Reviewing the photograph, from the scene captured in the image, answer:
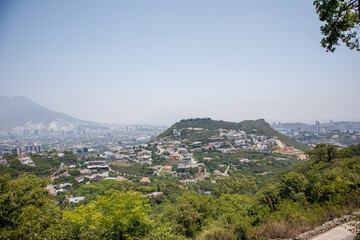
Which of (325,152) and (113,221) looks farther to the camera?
(325,152)

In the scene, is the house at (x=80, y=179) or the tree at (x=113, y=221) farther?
the house at (x=80, y=179)

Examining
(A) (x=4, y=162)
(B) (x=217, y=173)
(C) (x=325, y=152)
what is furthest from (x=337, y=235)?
(A) (x=4, y=162)

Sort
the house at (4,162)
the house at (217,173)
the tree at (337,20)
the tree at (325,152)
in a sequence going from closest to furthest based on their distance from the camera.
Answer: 1. the tree at (337,20)
2. the tree at (325,152)
3. the house at (4,162)
4. the house at (217,173)

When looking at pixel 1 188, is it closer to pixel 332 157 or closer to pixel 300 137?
pixel 332 157

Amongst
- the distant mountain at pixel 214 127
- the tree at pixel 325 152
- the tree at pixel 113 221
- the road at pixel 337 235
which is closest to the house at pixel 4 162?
the tree at pixel 113 221

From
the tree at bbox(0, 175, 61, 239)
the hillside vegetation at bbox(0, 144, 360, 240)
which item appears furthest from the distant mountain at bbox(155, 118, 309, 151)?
the tree at bbox(0, 175, 61, 239)

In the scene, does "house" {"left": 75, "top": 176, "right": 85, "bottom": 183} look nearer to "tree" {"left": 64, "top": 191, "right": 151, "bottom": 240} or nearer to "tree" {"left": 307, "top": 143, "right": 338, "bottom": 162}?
"tree" {"left": 64, "top": 191, "right": 151, "bottom": 240}

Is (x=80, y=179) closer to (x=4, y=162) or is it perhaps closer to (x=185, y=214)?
(x=4, y=162)

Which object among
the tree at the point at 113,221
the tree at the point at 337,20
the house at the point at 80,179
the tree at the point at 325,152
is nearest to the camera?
the tree at the point at 337,20

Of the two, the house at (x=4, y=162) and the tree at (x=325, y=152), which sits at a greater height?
the tree at (x=325, y=152)

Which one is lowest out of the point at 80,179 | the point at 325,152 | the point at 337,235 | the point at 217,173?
the point at 217,173

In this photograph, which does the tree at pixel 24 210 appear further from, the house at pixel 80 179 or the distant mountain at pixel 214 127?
the distant mountain at pixel 214 127
